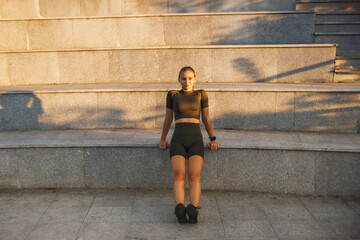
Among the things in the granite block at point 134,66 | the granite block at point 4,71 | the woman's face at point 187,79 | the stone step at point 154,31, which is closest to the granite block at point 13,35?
the stone step at point 154,31

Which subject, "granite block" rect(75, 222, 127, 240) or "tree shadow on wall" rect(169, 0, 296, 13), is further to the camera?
"tree shadow on wall" rect(169, 0, 296, 13)

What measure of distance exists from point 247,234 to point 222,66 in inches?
175

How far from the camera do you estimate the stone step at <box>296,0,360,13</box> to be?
9.53m

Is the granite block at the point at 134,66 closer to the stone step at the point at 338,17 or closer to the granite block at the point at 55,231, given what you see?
the granite block at the point at 55,231

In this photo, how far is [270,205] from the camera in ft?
15.8

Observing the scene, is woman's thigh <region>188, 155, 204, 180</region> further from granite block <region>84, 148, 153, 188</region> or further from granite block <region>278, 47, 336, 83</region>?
granite block <region>278, 47, 336, 83</region>

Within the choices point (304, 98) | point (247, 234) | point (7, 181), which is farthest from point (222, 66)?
point (7, 181)

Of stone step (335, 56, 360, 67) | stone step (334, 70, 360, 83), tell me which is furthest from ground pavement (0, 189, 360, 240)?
stone step (335, 56, 360, 67)

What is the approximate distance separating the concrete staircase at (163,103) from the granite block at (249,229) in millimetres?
1020

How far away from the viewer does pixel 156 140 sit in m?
5.46

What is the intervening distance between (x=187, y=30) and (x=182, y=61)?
4.28ft

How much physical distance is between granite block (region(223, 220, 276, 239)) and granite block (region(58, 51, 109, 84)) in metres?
4.82

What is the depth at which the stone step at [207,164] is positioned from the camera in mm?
5078

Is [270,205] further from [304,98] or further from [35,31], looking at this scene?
[35,31]
